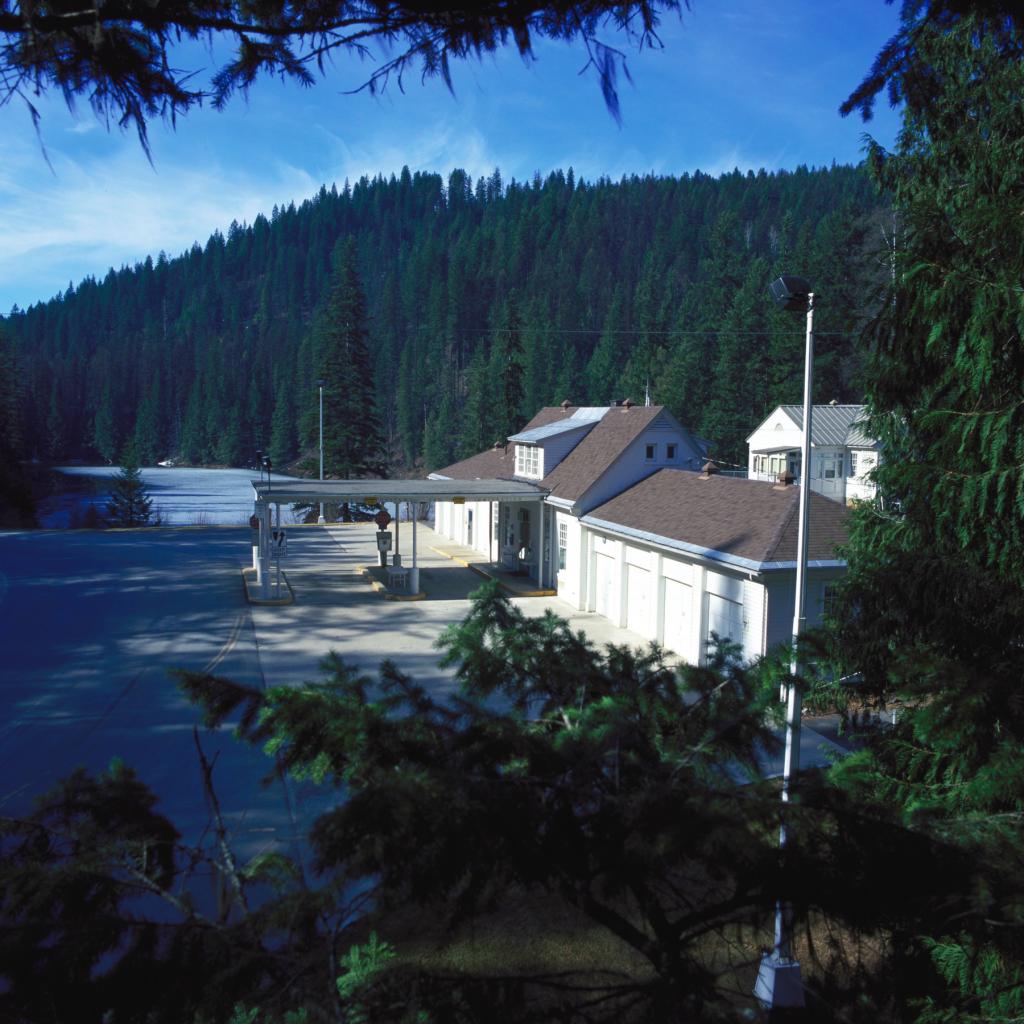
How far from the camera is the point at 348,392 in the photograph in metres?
52.1

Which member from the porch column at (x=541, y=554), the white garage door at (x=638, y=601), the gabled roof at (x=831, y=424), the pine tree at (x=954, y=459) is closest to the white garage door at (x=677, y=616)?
the white garage door at (x=638, y=601)

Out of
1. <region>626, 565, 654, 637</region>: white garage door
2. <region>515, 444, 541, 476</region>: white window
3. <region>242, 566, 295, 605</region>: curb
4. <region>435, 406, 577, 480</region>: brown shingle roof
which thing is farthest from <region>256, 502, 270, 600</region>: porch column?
<region>626, 565, 654, 637</region>: white garage door

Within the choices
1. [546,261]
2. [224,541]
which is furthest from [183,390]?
[224,541]

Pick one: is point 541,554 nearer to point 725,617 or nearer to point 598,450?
point 598,450

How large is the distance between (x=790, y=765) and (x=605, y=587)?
14.6 m

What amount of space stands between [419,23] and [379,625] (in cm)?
1772

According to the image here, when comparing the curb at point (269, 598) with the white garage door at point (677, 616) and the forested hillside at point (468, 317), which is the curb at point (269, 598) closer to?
the white garage door at point (677, 616)

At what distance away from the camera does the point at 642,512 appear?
20.5 meters

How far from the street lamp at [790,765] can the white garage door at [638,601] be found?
387 inches

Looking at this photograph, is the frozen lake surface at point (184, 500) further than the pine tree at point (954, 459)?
Yes

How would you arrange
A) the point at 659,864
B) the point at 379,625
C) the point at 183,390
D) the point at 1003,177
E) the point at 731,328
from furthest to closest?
the point at 183,390
the point at 731,328
the point at 379,625
the point at 1003,177
the point at 659,864

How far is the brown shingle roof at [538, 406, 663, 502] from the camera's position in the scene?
2334cm

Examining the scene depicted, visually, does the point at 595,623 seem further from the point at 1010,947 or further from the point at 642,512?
the point at 1010,947

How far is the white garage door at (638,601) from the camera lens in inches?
772
